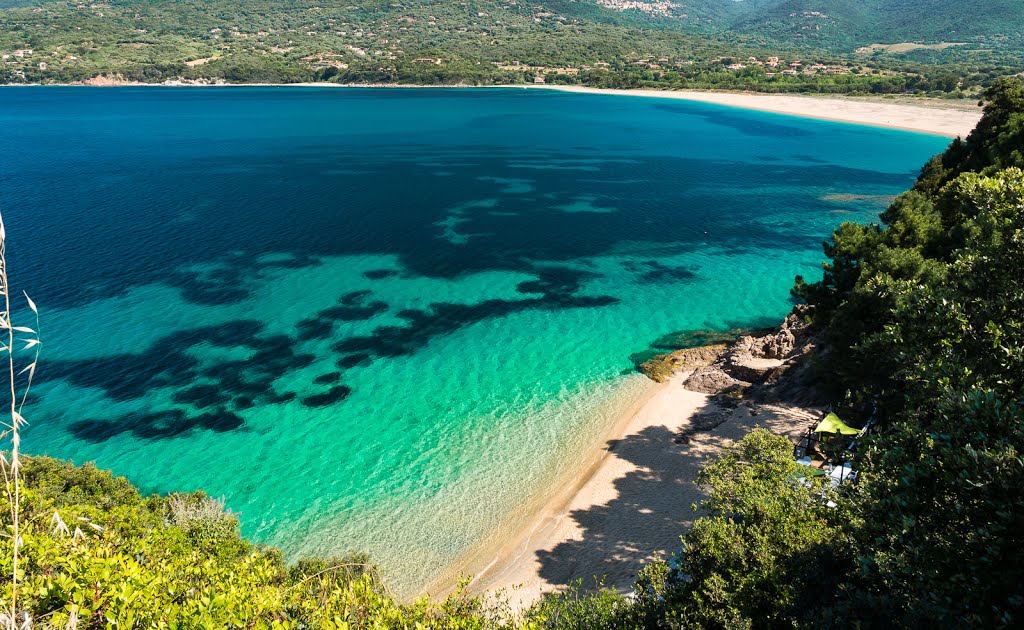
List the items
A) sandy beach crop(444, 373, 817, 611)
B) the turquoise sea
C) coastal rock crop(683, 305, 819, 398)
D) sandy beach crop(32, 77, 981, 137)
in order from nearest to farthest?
sandy beach crop(444, 373, 817, 611)
the turquoise sea
coastal rock crop(683, 305, 819, 398)
sandy beach crop(32, 77, 981, 137)

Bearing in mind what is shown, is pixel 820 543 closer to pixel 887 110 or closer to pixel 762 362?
pixel 762 362

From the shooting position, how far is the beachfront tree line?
9609 mm

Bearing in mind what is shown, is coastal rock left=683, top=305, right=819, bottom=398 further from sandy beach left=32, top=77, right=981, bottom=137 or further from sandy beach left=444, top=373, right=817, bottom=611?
sandy beach left=32, top=77, right=981, bottom=137

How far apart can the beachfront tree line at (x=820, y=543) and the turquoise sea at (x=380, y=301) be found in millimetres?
9178

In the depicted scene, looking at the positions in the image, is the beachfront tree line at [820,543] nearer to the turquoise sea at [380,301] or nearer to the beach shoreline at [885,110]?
the turquoise sea at [380,301]

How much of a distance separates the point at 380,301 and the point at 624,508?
3141cm

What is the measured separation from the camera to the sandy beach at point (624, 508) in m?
23.2

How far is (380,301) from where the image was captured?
49.7 meters

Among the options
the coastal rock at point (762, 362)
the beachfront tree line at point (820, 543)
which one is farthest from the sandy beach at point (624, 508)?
the beachfront tree line at point (820, 543)

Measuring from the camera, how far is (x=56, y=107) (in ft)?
567

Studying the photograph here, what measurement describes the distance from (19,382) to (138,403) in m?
8.04

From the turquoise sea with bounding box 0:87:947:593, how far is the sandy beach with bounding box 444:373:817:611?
1.70 metres

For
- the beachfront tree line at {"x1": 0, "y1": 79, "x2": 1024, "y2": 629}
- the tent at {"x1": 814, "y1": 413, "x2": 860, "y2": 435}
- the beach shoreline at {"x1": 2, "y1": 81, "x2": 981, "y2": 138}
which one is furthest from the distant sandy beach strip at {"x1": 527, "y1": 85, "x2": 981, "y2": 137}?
the beachfront tree line at {"x1": 0, "y1": 79, "x2": 1024, "y2": 629}

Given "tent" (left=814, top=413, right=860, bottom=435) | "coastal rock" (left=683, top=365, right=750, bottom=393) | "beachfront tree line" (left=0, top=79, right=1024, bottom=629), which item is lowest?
"coastal rock" (left=683, top=365, right=750, bottom=393)
